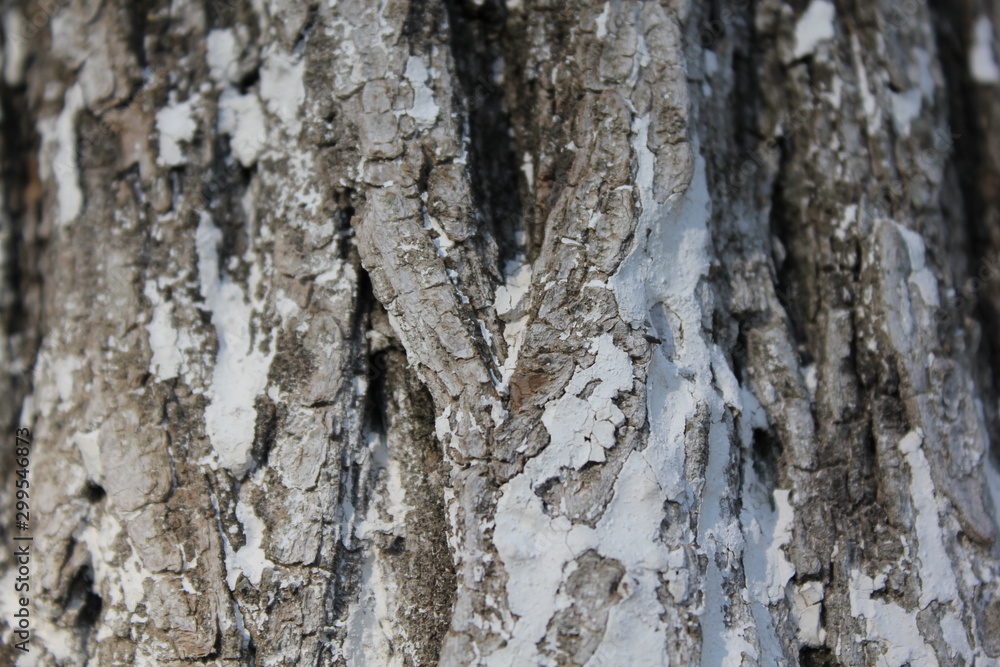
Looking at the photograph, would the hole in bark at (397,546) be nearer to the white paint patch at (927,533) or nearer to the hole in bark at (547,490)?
the hole in bark at (547,490)

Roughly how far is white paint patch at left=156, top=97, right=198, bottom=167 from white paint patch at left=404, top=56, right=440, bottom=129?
0.58 m

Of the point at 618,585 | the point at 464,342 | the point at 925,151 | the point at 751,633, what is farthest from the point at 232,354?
the point at 925,151

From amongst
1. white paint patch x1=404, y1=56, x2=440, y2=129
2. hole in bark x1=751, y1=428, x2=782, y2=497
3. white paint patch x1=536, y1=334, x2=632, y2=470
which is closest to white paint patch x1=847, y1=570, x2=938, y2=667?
hole in bark x1=751, y1=428, x2=782, y2=497

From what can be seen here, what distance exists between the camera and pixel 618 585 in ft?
4.13

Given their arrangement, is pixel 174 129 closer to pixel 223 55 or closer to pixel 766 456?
pixel 223 55

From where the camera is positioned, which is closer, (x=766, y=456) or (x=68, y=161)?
(x=766, y=456)

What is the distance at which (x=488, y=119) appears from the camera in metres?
1.64

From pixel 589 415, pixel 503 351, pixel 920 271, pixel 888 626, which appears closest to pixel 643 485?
pixel 589 415

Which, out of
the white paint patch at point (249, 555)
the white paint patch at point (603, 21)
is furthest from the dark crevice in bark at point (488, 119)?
the white paint patch at point (249, 555)

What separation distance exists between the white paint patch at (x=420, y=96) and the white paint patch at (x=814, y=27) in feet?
3.21

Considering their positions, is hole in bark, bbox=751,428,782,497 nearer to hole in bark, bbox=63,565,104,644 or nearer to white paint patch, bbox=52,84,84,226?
hole in bark, bbox=63,565,104,644

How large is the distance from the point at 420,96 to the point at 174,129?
0.65 m

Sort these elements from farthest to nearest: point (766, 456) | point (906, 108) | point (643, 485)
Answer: point (906, 108)
point (766, 456)
point (643, 485)

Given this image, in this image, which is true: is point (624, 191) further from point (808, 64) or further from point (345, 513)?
point (345, 513)
